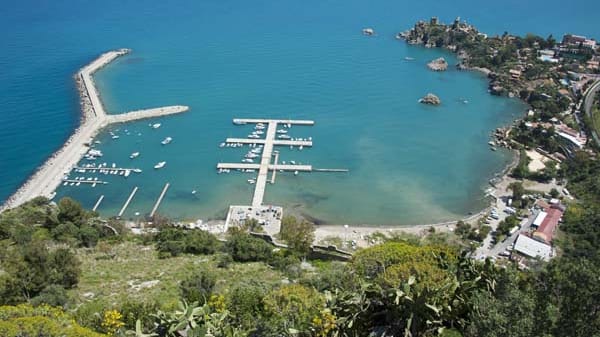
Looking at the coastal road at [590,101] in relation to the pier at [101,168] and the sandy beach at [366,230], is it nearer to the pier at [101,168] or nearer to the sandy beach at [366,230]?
the sandy beach at [366,230]

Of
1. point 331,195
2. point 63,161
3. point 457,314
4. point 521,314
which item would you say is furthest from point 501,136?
point 63,161

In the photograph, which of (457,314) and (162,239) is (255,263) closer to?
(162,239)

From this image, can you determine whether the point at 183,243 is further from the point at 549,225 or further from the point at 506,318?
the point at 549,225

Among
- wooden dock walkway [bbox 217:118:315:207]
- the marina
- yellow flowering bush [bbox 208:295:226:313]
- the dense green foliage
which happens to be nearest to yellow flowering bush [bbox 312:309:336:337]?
yellow flowering bush [bbox 208:295:226:313]

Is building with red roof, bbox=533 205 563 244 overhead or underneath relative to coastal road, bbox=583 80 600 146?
underneath

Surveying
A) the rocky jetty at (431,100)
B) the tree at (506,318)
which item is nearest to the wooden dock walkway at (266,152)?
the rocky jetty at (431,100)

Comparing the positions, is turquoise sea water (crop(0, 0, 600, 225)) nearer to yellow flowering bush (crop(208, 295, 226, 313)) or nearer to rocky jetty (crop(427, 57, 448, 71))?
rocky jetty (crop(427, 57, 448, 71))

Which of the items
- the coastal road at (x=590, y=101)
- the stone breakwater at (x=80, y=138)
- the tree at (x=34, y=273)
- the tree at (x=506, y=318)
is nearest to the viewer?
the tree at (x=506, y=318)
